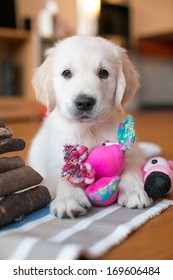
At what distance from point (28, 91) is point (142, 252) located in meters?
5.17

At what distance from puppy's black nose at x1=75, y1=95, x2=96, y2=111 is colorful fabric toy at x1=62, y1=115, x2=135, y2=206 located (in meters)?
0.15

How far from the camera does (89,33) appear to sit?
7.36m

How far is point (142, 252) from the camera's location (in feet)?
3.22

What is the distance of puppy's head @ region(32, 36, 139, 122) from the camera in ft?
4.74

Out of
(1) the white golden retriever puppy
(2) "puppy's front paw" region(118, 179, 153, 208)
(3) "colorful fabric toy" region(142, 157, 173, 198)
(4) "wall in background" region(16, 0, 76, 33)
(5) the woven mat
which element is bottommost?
(5) the woven mat

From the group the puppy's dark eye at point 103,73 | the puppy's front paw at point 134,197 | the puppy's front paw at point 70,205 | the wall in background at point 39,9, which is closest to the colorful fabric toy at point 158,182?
the puppy's front paw at point 134,197

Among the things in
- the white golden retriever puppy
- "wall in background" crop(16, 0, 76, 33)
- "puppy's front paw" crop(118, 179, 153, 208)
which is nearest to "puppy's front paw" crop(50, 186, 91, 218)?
the white golden retriever puppy

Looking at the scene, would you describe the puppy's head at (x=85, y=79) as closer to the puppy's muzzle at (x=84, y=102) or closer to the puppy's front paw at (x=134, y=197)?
the puppy's muzzle at (x=84, y=102)

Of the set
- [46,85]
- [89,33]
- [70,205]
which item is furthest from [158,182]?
[89,33]

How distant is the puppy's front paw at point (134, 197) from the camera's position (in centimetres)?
129

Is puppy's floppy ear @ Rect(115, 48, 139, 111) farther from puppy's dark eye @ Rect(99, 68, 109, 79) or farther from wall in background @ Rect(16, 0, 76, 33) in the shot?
wall in background @ Rect(16, 0, 76, 33)

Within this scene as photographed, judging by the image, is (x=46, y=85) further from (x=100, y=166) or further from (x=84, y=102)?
(x=100, y=166)

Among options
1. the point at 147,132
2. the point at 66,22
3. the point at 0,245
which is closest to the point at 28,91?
the point at 66,22
